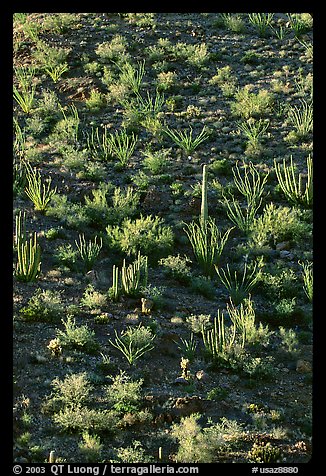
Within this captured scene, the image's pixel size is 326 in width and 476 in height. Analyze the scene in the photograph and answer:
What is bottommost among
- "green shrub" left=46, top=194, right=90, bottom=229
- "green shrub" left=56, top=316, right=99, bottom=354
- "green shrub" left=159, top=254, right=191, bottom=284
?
"green shrub" left=56, top=316, right=99, bottom=354

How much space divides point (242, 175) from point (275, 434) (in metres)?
6.17

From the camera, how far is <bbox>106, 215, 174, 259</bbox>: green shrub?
10.7 metres

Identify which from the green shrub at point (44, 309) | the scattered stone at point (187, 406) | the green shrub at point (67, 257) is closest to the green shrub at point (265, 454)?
the scattered stone at point (187, 406)

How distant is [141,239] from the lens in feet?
35.2

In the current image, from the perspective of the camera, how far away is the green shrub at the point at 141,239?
35.0ft

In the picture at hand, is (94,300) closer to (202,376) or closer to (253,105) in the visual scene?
(202,376)

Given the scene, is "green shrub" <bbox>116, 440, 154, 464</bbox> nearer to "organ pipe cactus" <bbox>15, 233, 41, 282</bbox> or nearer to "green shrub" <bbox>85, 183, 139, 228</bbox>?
"organ pipe cactus" <bbox>15, 233, 41, 282</bbox>

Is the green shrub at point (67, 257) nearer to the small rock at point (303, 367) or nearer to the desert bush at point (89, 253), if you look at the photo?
the desert bush at point (89, 253)

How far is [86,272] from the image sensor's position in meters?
10.3

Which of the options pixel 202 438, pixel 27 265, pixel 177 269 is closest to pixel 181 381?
pixel 202 438

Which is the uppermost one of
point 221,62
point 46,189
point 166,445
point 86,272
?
point 221,62

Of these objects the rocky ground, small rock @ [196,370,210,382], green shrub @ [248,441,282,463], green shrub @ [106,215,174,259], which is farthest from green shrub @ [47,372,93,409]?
green shrub @ [106,215,174,259]

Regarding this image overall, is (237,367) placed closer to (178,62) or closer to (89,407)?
(89,407)

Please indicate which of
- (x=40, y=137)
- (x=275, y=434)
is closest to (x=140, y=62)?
(x=40, y=137)
